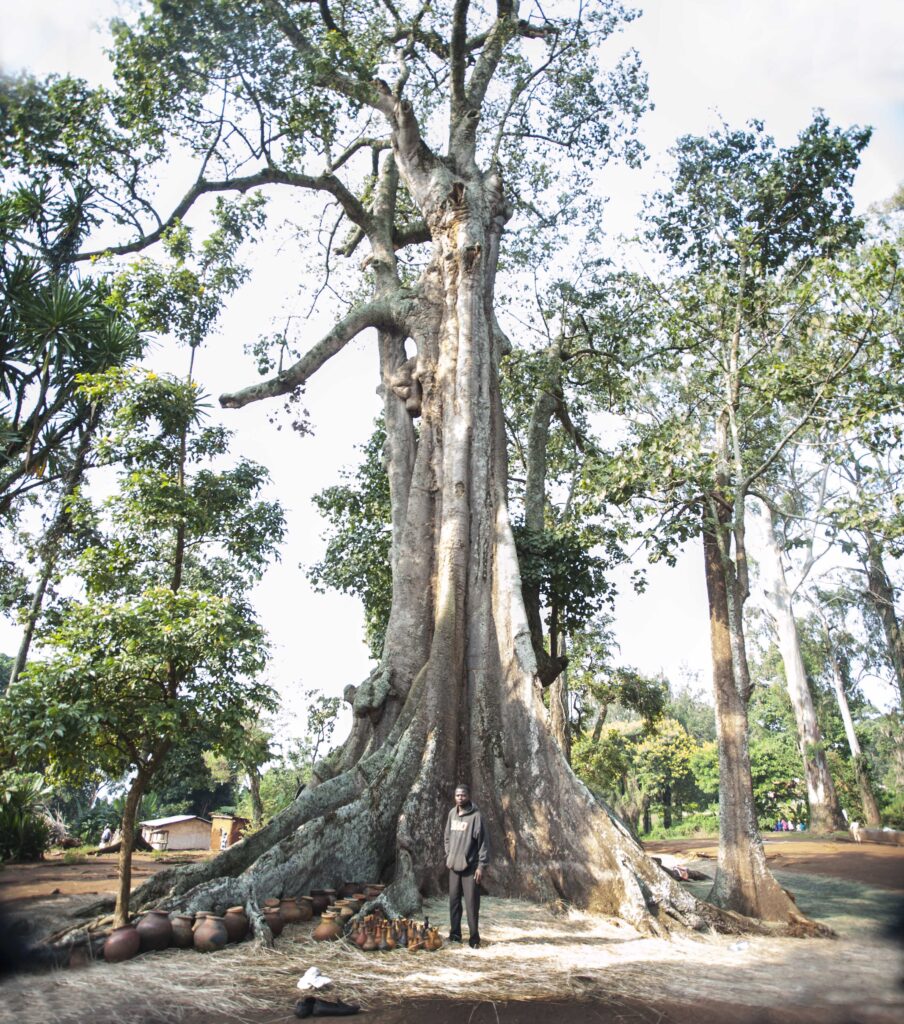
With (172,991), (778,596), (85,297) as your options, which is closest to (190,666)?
(172,991)

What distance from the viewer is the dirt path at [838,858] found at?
31.8ft

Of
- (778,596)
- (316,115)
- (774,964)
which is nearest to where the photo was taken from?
(774,964)

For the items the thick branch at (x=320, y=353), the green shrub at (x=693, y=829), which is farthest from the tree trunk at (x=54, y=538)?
the green shrub at (x=693, y=829)

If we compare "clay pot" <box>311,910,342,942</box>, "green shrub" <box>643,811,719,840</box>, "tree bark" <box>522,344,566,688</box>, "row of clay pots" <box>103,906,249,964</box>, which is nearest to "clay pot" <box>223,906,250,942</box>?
"row of clay pots" <box>103,906,249,964</box>

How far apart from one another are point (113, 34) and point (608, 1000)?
33.1 feet

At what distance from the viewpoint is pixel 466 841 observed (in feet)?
16.2

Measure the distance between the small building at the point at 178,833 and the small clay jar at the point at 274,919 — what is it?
15875 mm

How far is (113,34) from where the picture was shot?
26.4 feet

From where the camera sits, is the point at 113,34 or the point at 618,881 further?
the point at 113,34

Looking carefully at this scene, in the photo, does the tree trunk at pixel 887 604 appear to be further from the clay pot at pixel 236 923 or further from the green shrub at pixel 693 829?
the clay pot at pixel 236 923

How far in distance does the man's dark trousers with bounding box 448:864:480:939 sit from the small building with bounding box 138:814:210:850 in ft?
54.0

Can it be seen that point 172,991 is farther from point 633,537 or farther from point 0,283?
point 0,283

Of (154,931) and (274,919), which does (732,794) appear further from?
(154,931)

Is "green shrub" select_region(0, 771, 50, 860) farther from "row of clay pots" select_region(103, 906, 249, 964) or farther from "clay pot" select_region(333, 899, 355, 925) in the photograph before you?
"clay pot" select_region(333, 899, 355, 925)
